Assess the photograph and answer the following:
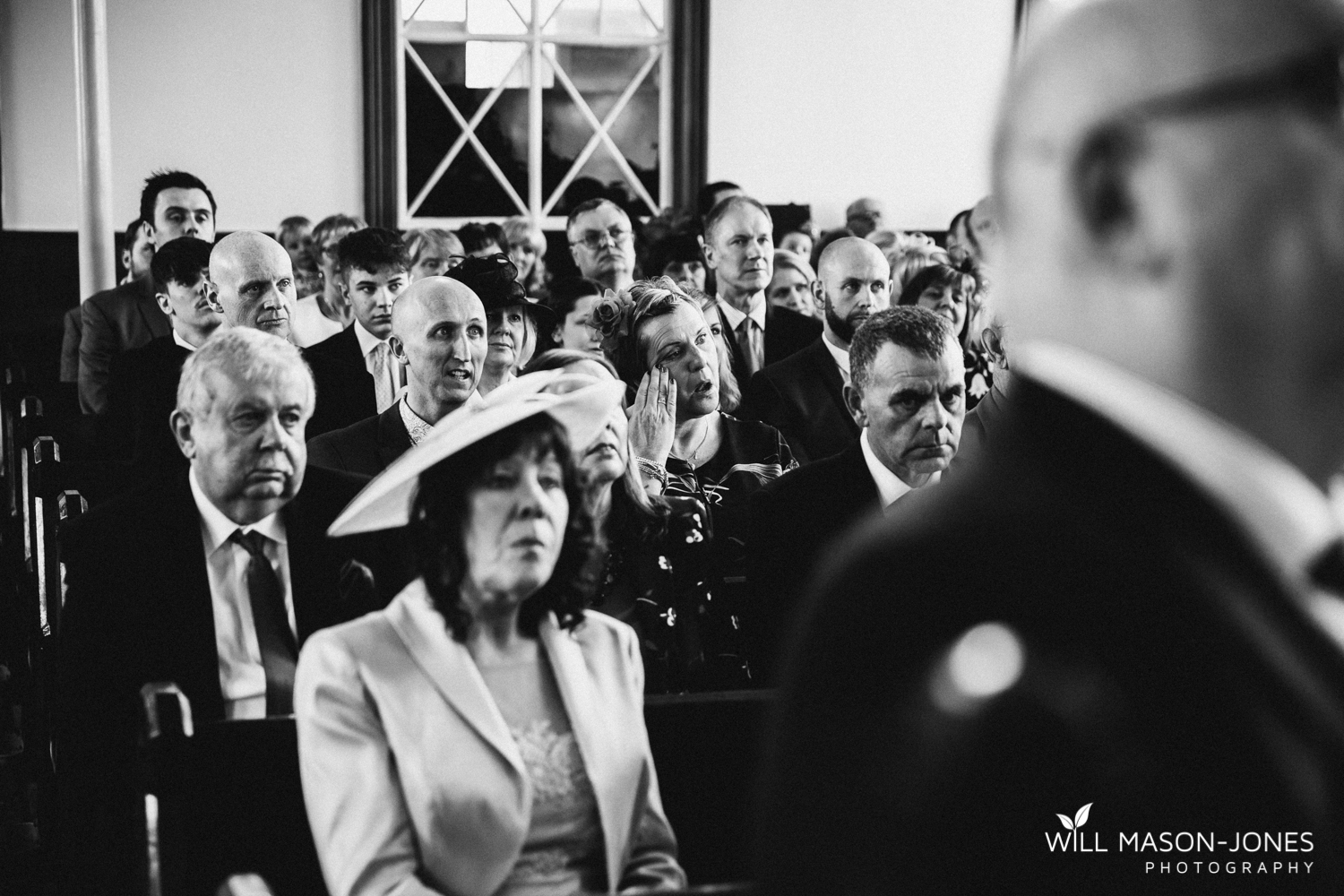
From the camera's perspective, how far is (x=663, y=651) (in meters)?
3.61

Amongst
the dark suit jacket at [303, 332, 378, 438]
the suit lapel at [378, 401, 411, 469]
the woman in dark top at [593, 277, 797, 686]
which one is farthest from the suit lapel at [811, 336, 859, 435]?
the suit lapel at [378, 401, 411, 469]

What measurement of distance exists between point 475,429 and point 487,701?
1.31 feet

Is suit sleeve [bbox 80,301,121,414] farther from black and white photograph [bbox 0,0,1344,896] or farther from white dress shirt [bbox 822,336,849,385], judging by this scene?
white dress shirt [bbox 822,336,849,385]

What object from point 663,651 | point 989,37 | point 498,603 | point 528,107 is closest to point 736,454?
point 663,651

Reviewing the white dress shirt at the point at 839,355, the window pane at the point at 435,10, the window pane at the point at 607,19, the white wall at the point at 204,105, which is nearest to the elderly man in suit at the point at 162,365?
the white dress shirt at the point at 839,355

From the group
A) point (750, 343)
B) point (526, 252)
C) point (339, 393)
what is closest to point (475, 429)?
point (339, 393)

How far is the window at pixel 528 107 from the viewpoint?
11.8 meters

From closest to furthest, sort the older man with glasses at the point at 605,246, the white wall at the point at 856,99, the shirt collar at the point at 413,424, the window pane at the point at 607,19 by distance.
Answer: the shirt collar at the point at 413,424 → the older man with glasses at the point at 605,246 → the window pane at the point at 607,19 → the white wall at the point at 856,99

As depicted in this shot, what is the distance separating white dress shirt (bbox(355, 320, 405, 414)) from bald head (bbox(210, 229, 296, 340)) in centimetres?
42

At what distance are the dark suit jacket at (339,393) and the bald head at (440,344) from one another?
2.36ft

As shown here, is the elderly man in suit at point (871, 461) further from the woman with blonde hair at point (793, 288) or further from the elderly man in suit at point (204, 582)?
the woman with blonde hair at point (793, 288)

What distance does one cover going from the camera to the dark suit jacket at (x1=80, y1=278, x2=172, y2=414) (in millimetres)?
6918

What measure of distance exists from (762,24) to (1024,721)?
40.1 feet

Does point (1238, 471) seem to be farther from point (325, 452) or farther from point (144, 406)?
point (144, 406)
